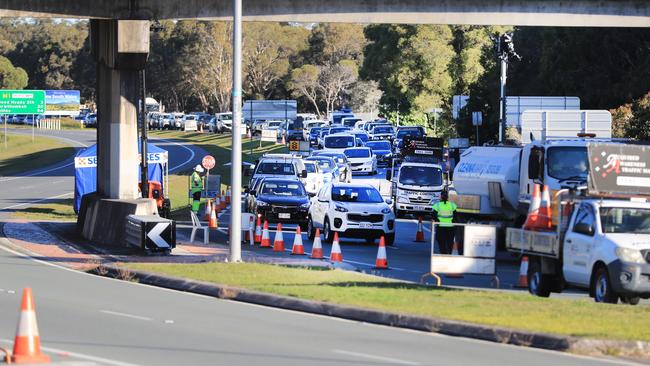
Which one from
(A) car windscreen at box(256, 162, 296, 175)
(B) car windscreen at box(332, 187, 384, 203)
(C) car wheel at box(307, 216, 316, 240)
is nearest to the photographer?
(B) car windscreen at box(332, 187, 384, 203)

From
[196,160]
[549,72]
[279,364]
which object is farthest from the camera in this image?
[196,160]

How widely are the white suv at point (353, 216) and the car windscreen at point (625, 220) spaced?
13211 millimetres

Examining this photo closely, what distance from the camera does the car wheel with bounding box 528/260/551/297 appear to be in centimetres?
2125

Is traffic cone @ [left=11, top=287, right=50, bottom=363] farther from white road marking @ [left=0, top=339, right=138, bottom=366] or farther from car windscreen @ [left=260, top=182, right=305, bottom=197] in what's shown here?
car windscreen @ [left=260, top=182, right=305, bottom=197]

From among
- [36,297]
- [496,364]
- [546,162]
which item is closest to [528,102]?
[546,162]

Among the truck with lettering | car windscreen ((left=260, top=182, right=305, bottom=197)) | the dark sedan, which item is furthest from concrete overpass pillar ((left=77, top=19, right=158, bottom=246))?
the truck with lettering

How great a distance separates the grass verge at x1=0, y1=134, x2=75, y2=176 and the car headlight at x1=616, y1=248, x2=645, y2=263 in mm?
71284

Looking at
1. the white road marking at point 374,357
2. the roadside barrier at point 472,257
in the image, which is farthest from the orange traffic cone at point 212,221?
the white road marking at point 374,357

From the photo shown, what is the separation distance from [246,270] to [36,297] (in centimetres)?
494

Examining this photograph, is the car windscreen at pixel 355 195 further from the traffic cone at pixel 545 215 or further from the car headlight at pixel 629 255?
the car headlight at pixel 629 255

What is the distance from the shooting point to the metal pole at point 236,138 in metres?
24.9

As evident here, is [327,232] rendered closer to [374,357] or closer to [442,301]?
[442,301]

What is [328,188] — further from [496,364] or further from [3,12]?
[496,364]

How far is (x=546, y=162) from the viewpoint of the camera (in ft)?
89.4
